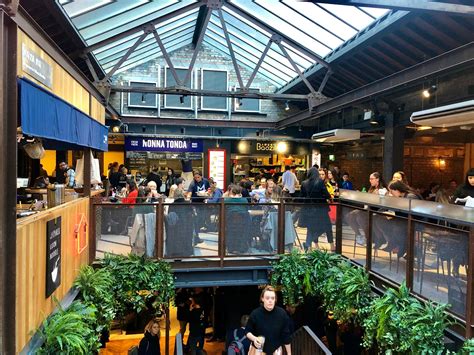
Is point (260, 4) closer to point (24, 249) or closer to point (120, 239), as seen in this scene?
point (120, 239)

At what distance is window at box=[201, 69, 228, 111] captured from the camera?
1659 centimetres

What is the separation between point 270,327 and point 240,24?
32.7ft

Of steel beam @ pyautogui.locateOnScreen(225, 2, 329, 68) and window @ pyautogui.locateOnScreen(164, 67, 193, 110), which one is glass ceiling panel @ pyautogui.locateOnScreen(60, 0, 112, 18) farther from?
window @ pyautogui.locateOnScreen(164, 67, 193, 110)

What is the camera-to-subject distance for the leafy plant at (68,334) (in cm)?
386

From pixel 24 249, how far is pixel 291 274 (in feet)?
14.8

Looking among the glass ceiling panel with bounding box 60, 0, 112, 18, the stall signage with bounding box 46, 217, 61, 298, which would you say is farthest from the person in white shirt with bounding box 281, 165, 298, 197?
the stall signage with bounding box 46, 217, 61, 298

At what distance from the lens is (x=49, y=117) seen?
4.10m

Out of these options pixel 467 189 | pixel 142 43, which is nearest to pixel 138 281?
pixel 467 189

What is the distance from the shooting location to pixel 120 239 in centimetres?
696

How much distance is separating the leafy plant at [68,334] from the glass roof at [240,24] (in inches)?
207

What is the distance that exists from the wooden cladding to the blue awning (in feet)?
0.36

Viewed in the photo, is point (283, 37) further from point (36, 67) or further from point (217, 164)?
point (36, 67)

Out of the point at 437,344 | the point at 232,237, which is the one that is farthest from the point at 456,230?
the point at 232,237

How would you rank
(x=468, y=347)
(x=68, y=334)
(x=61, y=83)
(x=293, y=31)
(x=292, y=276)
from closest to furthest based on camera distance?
(x=468, y=347)
(x=68, y=334)
(x=61, y=83)
(x=292, y=276)
(x=293, y=31)
